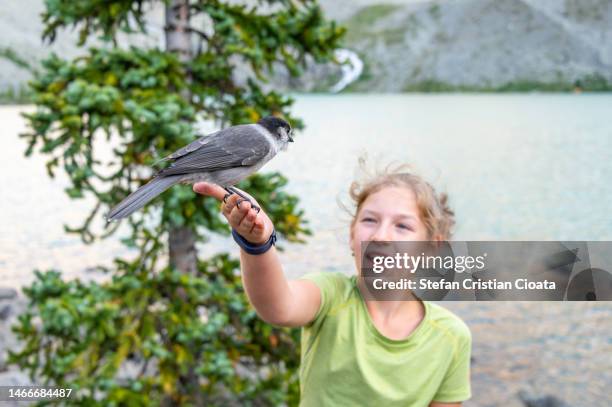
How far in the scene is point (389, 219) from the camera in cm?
341

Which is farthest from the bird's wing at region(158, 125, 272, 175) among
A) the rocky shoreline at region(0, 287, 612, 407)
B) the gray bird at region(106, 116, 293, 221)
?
the rocky shoreline at region(0, 287, 612, 407)

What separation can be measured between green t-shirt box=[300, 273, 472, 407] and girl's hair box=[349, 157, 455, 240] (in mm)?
471

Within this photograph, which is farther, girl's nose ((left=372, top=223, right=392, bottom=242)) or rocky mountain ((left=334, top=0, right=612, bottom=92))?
rocky mountain ((left=334, top=0, right=612, bottom=92))

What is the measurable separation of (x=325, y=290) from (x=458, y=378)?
0.88 meters

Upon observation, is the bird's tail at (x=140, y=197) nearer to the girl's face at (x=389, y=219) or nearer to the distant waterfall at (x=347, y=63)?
the girl's face at (x=389, y=219)

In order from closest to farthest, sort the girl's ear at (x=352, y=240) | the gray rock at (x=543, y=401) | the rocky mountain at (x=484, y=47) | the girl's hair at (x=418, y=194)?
the girl's ear at (x=352, y=240) < the girl's hair at (x=418, y=194) < the gray rock at (x=543, y=401) < the rocky mountain at (x=484, y=47)

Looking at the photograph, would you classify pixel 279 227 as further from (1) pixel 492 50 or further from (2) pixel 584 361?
(1) pixel 492 50

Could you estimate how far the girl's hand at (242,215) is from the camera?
2.32 m

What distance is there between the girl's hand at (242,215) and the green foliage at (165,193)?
300 centimetres

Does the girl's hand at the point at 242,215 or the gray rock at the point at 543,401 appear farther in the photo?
the gray rock at the point at 543,401

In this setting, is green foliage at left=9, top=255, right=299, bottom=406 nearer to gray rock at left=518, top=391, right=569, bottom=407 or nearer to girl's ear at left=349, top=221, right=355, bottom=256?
girl's ear at left=349, top=221, right=355, bottom=256

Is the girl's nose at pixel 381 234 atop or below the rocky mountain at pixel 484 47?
below

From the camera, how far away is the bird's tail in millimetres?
1844

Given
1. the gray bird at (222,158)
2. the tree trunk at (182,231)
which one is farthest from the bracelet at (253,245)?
the tree trunk at (182,231)
